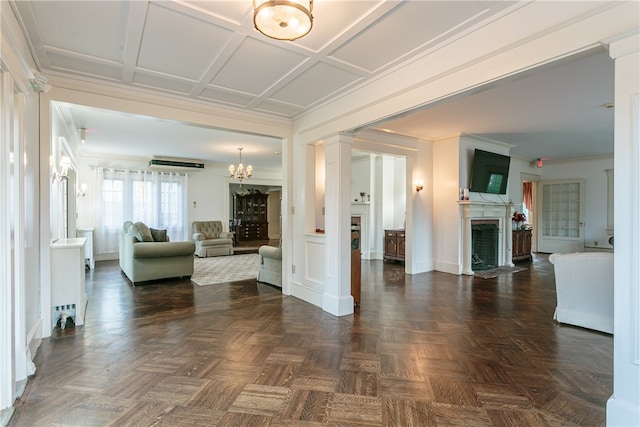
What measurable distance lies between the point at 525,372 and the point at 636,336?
39.1 inches

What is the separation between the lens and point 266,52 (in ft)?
8.54

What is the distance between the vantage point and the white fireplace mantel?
6027 millimetres

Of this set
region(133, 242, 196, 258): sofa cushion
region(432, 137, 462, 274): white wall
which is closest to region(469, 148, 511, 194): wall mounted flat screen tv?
region(432, 137, 462, 274): white wall

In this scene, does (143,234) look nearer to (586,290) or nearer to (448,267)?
(448,267)

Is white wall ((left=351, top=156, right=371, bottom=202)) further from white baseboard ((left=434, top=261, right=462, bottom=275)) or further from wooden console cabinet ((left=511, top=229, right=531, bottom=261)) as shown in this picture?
wooden console cabinet ((left=511, top=229, right=531, bottom=261))

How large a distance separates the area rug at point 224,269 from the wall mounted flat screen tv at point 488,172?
4845mm

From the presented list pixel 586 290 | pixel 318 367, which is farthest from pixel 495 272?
pixel 318 367

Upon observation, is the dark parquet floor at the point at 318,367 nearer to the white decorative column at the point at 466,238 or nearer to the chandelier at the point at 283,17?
the white decorative column at the point at 466,238

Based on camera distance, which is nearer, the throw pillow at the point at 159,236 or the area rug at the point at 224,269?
the area rug at the point at 224,269

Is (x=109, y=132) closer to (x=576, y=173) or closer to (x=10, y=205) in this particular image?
(x=10, y=205)

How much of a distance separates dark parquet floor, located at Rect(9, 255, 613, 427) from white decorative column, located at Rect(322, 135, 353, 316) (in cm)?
24

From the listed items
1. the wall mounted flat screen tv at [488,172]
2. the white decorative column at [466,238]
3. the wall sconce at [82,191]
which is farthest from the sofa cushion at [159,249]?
the wall mounted flat screen tv at [488,172]

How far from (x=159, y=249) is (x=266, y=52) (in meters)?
3.97

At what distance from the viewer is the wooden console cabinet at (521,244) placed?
24.1 feet
